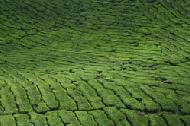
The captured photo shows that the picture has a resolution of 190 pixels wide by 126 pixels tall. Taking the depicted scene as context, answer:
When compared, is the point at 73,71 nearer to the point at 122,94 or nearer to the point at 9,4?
the point at 122,94

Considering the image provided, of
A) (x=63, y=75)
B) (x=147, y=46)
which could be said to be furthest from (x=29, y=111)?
(x=147, y=46)

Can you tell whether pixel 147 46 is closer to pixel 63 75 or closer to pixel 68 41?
pixel 68 41

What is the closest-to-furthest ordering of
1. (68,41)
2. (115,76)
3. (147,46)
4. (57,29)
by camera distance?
(115,76) → (147,46) → (68,41) → (57,29)

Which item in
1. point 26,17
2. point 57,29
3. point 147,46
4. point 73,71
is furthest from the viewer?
point 26,17

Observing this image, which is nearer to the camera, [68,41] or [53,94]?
[53,94]

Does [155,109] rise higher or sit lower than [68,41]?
lower

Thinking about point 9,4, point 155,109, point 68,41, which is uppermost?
point 9,4
